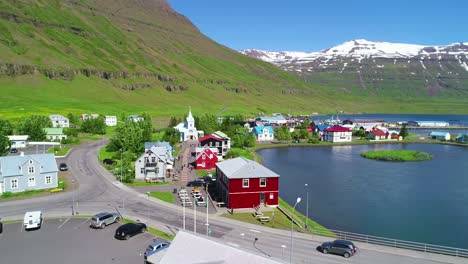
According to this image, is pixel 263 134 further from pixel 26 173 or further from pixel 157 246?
pixel 157 246

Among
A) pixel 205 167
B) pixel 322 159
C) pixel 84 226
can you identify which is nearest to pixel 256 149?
pixel 322 159

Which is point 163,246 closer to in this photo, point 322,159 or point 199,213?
point 199,213

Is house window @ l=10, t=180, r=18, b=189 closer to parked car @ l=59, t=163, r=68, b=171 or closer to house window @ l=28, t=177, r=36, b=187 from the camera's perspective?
house window @ l=28, t=177, r=36, b=187

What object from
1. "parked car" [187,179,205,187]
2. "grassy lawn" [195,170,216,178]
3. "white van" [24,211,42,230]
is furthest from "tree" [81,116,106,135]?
"white van" [24,211,42,230]

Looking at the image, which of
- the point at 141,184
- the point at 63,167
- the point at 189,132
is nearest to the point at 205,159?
the point at 141,184

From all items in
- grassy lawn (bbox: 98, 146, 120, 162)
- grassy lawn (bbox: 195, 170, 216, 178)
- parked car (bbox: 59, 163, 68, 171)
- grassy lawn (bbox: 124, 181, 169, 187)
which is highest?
grassy lawn (bbox: 98, 146, 120, 162)

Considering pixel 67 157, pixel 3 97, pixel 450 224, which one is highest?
pixel 3 97

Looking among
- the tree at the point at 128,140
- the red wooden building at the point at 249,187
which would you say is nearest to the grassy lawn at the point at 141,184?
the red wooden building at the point at 249,187
